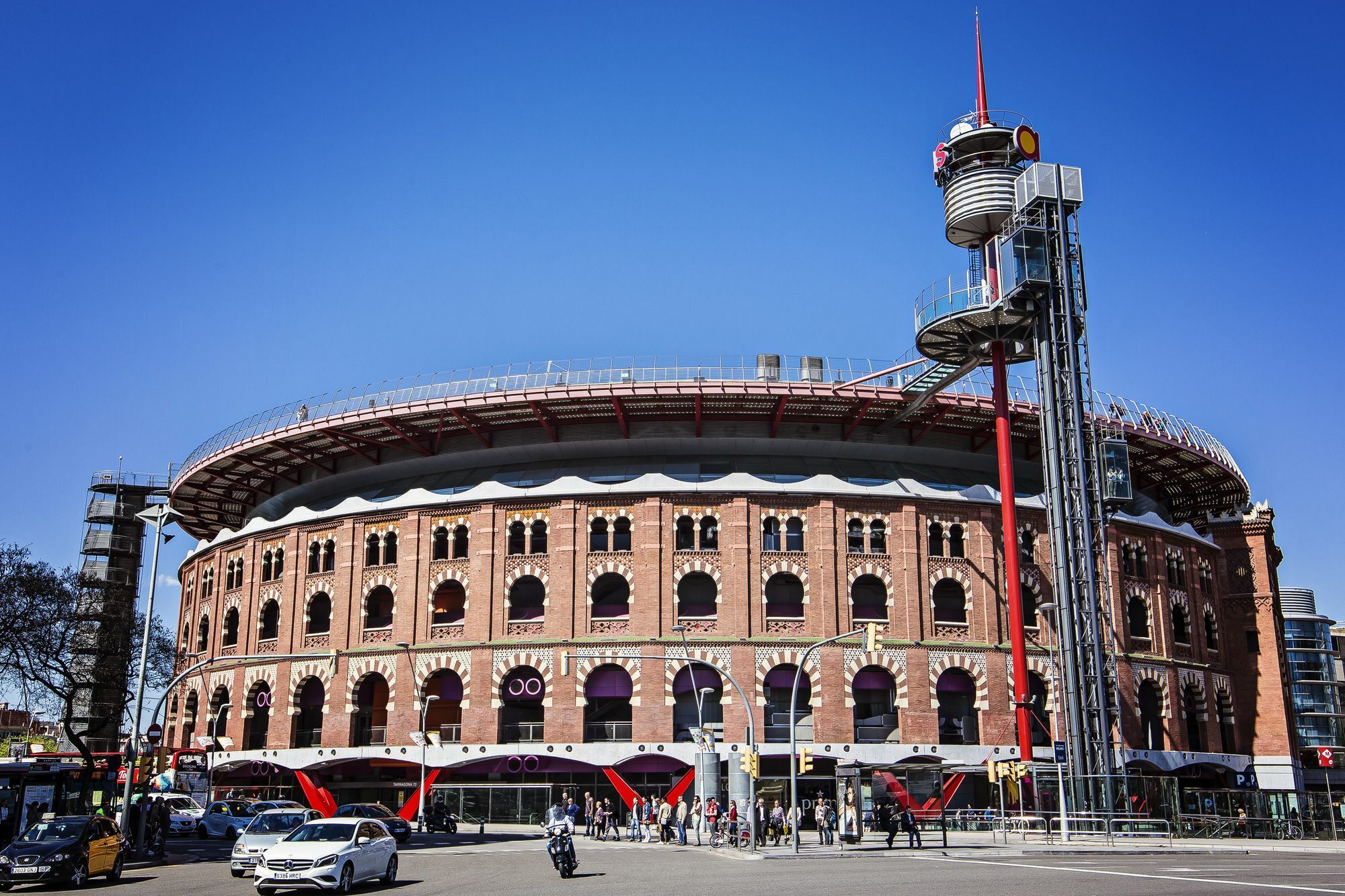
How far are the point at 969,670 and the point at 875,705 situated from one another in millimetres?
4675

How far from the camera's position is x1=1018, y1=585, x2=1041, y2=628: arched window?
59406 mm

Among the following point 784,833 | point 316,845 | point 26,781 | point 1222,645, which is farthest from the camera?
point 1222,645

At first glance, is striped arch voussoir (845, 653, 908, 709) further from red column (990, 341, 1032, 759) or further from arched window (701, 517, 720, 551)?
arched window (701, 517, 720, 551)

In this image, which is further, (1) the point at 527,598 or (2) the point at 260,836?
(1) the point at 527,598

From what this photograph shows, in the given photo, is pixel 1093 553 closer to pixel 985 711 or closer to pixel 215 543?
pixel 985 711

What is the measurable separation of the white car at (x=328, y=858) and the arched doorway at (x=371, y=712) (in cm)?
3317

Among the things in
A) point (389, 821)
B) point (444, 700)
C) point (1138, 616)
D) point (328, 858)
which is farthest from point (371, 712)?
point (1138, 616)

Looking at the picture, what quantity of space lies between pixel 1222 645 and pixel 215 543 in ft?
185

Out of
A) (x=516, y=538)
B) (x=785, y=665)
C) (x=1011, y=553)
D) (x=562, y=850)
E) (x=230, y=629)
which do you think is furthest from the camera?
(x=230, y=629)

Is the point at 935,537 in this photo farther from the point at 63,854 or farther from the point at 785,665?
the point at 63,854

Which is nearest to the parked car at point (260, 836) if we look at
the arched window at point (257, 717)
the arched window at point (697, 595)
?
the arched window at point (697, 595)

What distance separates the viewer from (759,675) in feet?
183

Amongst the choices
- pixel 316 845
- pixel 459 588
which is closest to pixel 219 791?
pixel 459 588

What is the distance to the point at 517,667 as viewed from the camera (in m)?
57.5
